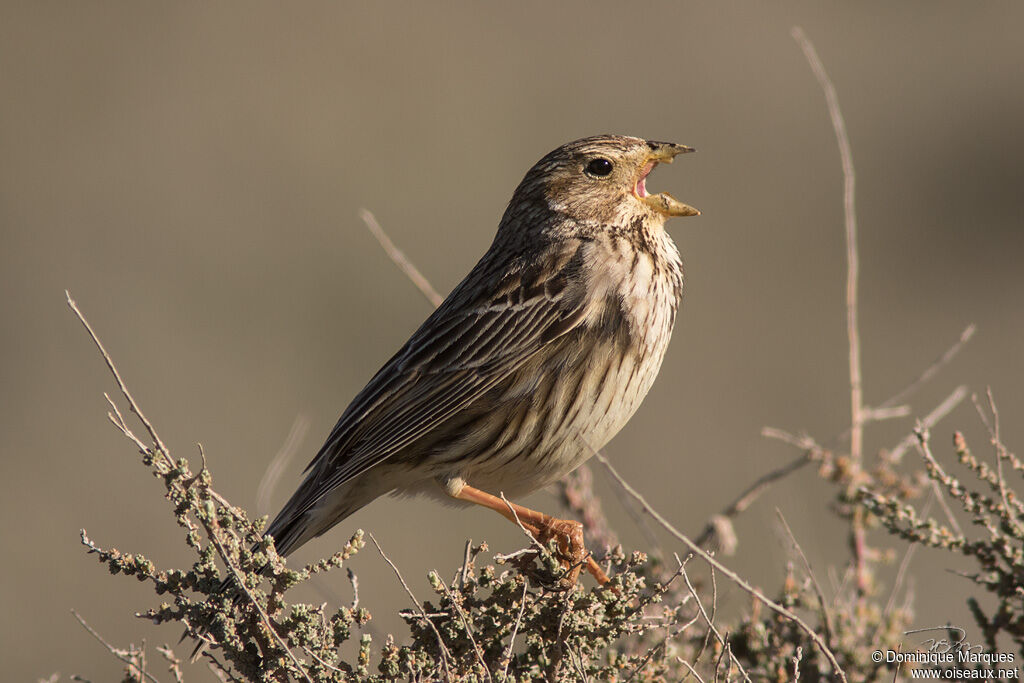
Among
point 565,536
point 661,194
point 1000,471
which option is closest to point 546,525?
point 565,536

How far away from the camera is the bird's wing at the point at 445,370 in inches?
199

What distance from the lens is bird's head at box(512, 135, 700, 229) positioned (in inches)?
213

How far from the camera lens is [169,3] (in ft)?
63.9

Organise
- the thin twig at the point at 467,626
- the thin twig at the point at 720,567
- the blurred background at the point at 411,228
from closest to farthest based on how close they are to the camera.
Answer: the thin twig at the point at 720,567
the thin twig at the point at 467,626
the blurred background at the point at 411,228

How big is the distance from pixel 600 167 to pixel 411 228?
11.5 metres

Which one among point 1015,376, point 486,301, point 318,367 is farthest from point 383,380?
point 1015,376

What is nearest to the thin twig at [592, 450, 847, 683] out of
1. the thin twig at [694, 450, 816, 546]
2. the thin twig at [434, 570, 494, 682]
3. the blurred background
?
the thin twig at [434, 570, 494, 682]

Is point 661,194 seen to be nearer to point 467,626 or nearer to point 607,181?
point 607,181

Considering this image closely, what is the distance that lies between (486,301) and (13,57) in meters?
15.0

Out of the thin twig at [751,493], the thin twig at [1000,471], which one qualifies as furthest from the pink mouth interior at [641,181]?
the thin twig at [1000,471]

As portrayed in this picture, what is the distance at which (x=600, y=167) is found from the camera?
5473 millimetres

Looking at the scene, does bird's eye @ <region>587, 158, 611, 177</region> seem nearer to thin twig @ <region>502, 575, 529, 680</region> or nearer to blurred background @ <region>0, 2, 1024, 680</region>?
thin twig @ <region>502, 575, 529, 680</region>

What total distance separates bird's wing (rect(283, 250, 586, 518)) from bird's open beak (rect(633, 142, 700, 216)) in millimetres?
514

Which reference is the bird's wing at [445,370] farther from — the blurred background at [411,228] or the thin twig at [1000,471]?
the blurred background at [411,228]
